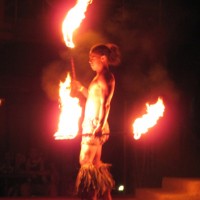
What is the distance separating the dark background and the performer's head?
4531 millimetres

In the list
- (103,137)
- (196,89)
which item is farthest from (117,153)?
(103,137)

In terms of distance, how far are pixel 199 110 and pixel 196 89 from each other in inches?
18.1

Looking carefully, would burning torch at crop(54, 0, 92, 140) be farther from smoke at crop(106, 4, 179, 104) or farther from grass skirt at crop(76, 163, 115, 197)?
smoke at crop(106, 4, 179, 104)

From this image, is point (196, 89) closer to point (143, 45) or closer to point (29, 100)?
point (143, 45)

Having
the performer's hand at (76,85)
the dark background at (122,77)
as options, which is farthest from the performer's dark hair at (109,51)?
the dark background at (122,77)

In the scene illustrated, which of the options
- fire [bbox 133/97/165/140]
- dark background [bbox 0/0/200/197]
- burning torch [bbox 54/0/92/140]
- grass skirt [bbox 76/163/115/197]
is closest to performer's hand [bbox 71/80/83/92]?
burning torch [bbox 54/0/92/140]

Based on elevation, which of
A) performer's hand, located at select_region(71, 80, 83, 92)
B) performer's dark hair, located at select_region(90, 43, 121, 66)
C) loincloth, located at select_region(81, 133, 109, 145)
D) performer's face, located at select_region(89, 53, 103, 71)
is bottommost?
loincloth, located at select_region(81, 133, 109, 145)

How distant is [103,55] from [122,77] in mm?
5007

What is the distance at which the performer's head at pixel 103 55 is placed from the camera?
7.54m

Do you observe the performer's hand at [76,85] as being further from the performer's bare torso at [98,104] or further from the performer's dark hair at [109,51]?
the performer's dark hair at [109,51]

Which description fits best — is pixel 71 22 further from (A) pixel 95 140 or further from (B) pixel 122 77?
(B) pixel 122 77

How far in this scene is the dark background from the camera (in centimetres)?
1242

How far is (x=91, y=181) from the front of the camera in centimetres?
734

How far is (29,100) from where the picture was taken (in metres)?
13.0
